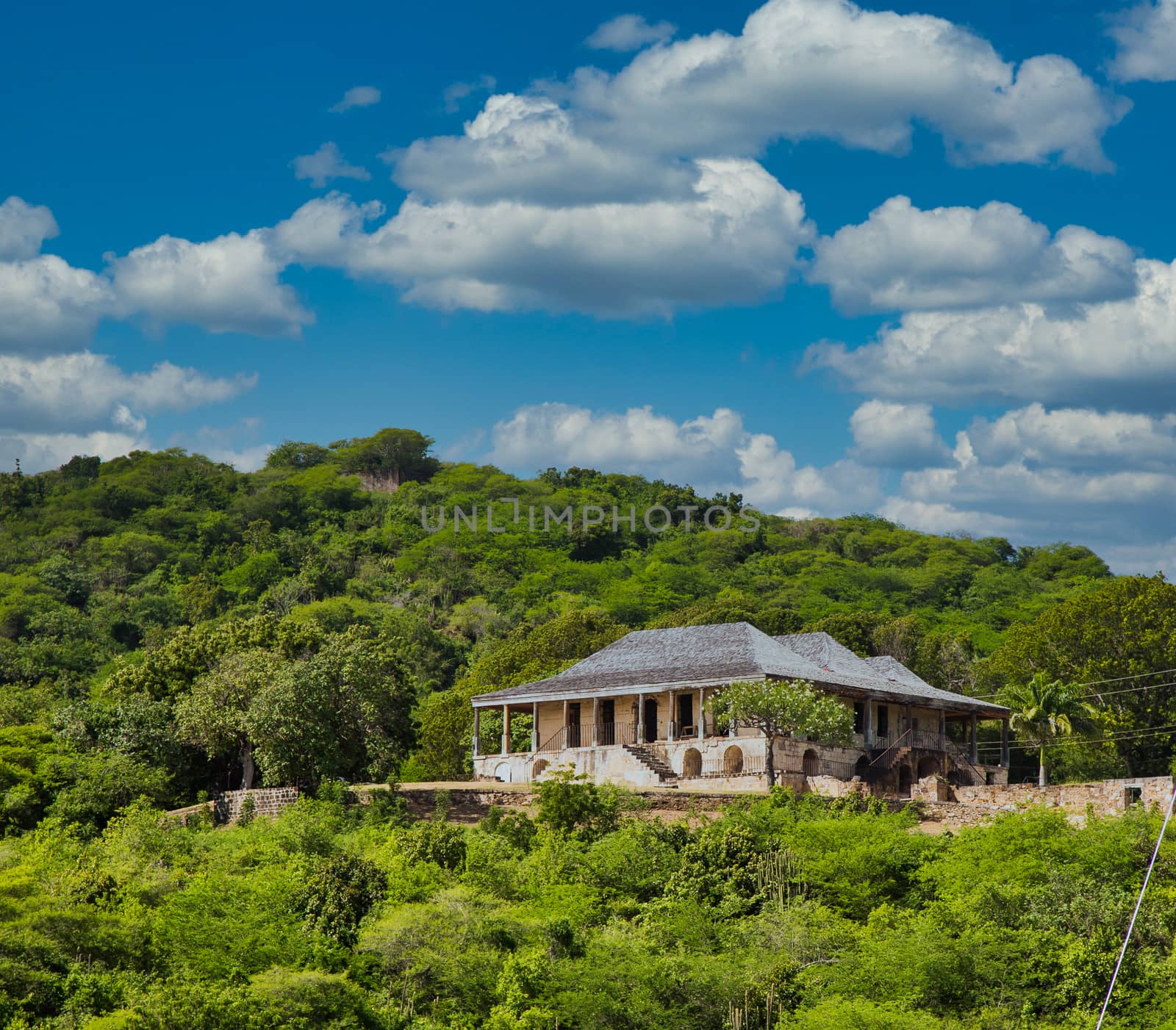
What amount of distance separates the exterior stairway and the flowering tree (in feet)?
7.63

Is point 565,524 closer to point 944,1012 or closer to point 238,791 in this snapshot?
point 238,791

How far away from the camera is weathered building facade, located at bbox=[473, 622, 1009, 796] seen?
1954 inches

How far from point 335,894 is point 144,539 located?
269ft

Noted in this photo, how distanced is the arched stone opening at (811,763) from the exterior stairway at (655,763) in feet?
12.3

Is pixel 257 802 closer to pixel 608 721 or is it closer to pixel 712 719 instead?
pixel 608 721

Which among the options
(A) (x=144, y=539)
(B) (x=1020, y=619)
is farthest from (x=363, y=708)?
(A) (x=144, y=539)

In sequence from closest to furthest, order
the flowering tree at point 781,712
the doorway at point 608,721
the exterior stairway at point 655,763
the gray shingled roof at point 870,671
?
the flowering tree at point 781,712, the exterior stairway at point 655,763, the gray shingled roof at point 870,671, the doorway at point 608,721

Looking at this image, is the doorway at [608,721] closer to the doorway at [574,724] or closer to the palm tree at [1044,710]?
the doorway at [574,724]

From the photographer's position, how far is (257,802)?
47125 millimetres

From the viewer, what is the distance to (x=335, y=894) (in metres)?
37.9

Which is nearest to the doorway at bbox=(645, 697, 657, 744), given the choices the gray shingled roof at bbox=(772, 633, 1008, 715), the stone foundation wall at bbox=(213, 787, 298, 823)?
the gray shingled roof at bbox=(772, 633, 1008, 715)

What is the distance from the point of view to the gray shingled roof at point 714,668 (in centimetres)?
5109

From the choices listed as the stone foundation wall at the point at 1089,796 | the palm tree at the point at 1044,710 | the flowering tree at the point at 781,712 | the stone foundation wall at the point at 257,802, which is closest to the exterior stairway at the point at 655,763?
the flowering tree at the point at 781,712

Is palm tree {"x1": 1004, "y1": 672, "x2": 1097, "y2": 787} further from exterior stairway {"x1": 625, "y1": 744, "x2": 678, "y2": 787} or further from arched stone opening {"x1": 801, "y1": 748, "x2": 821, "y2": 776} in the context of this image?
exterior stairway {"x1": 625, "y1": 744, "x2": 678, "y2": 787}
